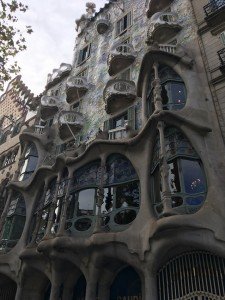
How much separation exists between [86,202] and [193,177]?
534 centimetres

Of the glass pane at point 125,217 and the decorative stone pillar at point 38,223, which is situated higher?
the decorative stone pillar at point 38,223

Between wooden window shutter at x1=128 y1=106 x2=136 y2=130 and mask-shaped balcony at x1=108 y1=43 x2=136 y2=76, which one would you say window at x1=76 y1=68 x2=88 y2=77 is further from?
wooden window shutter at x1=128 y1=106 x2=136 y2=130

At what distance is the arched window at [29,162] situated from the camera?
1950 cm

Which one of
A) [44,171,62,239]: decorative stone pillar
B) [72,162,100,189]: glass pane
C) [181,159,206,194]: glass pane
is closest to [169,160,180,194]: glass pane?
[181,159,206,194]: glass pane

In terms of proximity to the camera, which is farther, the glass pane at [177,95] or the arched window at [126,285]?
the glass pane at [177,95]

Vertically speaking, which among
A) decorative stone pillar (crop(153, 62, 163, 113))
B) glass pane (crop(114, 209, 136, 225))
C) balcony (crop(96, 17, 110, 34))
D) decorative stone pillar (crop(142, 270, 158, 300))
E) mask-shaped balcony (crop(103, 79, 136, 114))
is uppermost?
balcony (crop(96, 17, 110, 34))

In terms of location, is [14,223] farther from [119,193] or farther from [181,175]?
[181,175]

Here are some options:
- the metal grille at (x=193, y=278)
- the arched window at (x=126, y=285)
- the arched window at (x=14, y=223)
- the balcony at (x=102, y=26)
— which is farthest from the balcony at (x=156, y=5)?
the arched window at (x=126, y=285)

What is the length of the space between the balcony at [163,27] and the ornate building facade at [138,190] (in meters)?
0.06

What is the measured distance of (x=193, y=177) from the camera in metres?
10.3

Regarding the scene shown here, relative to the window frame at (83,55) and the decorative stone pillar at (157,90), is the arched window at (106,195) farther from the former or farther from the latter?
the window frame at (83,55)

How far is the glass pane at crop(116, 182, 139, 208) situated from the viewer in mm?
12094

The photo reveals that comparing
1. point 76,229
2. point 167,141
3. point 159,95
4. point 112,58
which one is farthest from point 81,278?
point 112,58

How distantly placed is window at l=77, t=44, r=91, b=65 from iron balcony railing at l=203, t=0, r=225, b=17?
11691 mm
